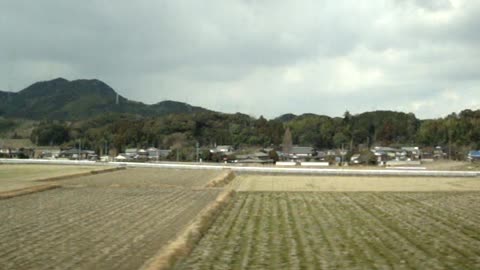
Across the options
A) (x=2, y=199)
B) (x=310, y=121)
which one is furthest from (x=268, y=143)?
(x=2, y=199)

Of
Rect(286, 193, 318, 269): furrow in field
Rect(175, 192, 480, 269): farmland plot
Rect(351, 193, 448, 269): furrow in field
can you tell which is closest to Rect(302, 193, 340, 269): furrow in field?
Rect(175, 192, 480, 269): farmland plot

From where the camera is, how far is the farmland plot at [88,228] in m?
12.9

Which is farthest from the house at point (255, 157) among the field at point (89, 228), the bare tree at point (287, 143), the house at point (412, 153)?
the field at point (89, 228)

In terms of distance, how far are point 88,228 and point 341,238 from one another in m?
8.48

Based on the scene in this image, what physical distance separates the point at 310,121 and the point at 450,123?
4479 cm

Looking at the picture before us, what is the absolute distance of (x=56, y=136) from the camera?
17188 centimetres

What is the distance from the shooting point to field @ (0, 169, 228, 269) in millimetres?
12867

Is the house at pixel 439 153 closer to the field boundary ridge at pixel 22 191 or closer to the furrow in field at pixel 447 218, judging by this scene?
the furrow in field at pixel 447 218

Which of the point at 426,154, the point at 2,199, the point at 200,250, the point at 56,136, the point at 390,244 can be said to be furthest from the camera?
the point at 56,136

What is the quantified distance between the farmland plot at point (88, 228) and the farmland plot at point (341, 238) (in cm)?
172

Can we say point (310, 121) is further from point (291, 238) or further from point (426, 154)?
point (291, 238)

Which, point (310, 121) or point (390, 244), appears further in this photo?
point (310, 121)

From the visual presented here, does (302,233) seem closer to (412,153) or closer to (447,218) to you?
(447,218)

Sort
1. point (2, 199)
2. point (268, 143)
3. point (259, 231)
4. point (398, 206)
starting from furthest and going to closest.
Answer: point (268, 143), point (2, 199), point (398, 206), point (259, 231)
